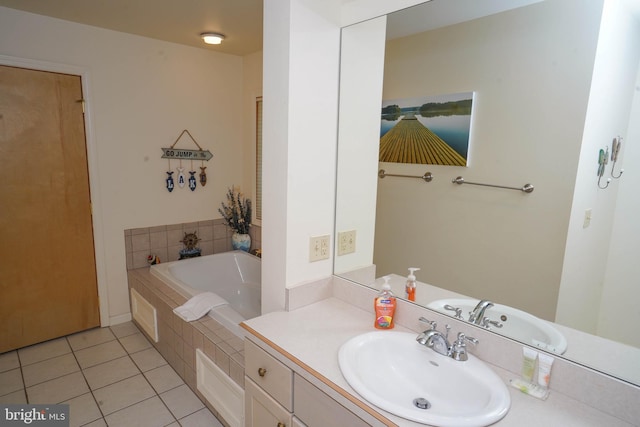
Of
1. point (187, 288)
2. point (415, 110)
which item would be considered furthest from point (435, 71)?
point (187, 288)

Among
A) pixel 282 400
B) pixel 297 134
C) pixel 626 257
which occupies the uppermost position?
pixel 297 134

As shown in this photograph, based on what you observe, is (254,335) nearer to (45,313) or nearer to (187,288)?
(187,288)

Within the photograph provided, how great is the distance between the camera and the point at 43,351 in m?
2.62

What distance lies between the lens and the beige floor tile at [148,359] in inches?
98.2

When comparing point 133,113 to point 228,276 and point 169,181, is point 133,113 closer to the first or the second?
point 169,181

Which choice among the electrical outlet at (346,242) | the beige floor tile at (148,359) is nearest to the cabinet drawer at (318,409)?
the electrical outlet at (346,242)

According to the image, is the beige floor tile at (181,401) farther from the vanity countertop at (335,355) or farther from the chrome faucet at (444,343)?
→ the chrome faucet at (444,343)

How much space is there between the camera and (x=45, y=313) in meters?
2.70

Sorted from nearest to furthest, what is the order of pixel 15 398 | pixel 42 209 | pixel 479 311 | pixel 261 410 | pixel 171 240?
1. pixel 479 311
2. pixel 261 410
3. pixel 15 398
4. pixel 42 209
5. pixel 171 240

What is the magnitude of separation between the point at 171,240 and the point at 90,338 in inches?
38.5

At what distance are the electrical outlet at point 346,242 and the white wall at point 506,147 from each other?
278 millimetres

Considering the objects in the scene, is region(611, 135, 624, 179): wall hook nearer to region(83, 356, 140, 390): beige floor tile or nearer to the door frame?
region(83, 356, 140, 390): beige floor tile

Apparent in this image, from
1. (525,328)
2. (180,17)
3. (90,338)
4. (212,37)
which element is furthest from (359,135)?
(90,338)

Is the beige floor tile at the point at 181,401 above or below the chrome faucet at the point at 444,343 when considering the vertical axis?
below
